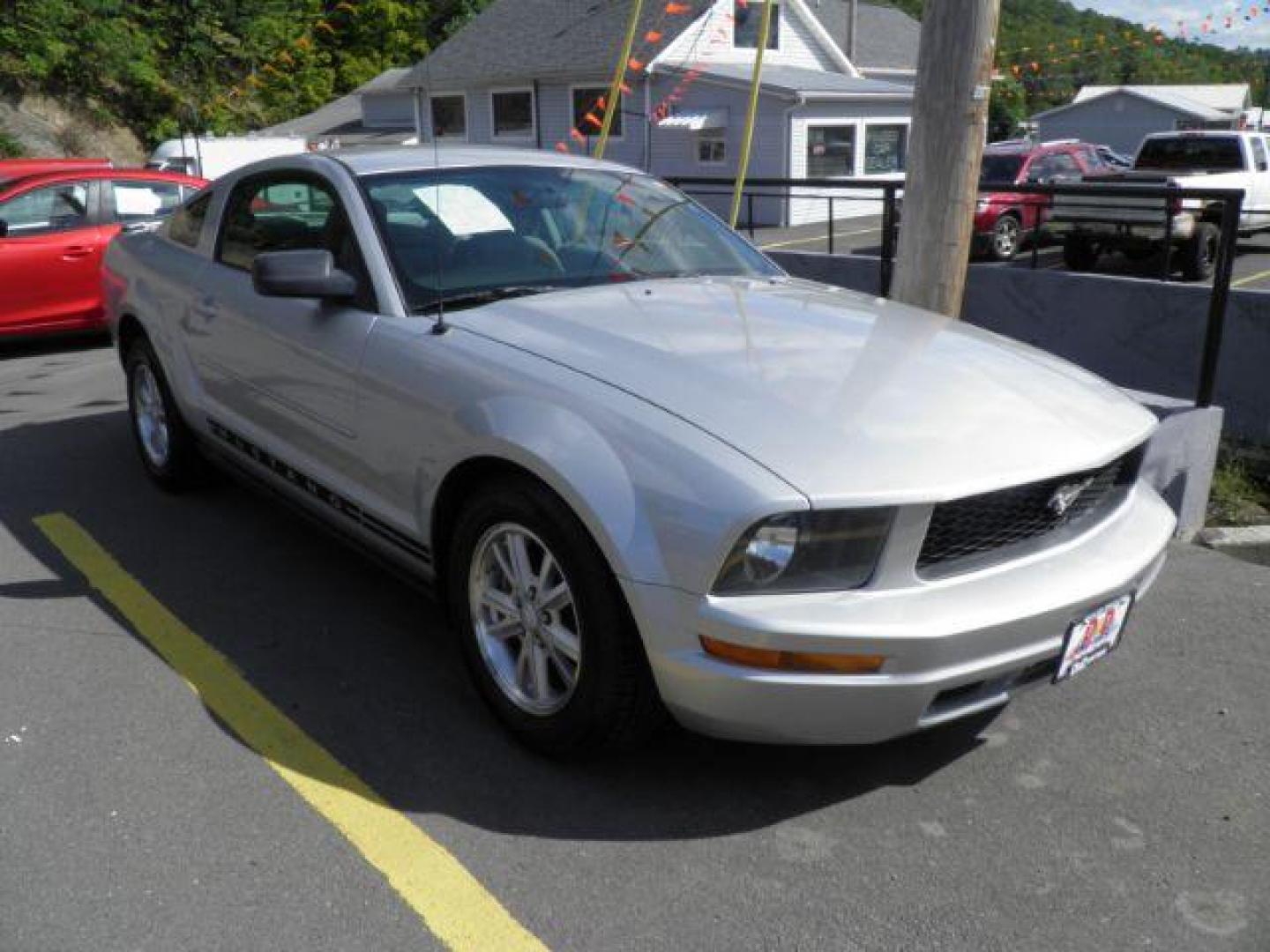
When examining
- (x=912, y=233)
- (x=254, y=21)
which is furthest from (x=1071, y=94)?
(x=912, y=233)

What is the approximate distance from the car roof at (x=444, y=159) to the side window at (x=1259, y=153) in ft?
50.9

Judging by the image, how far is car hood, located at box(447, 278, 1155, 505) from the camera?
2646mm

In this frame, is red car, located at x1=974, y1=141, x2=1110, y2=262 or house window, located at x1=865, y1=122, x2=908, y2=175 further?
house window, located at x1=865, y1=122, x2=908, y2=175

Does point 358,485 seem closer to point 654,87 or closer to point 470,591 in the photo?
point 470,591

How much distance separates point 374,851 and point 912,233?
3915 millimetres

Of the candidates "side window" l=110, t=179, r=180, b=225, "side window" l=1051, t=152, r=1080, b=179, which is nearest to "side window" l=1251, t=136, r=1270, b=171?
"side window" l=1051, t=152, r=1080, b=179

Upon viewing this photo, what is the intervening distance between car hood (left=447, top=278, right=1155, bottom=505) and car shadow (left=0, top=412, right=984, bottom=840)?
3.04 feet

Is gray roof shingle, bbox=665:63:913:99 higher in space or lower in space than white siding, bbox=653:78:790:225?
higher

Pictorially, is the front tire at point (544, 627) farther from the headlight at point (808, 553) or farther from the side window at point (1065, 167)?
the side window at point (1065, 167)

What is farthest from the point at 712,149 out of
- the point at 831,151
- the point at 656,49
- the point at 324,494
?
the point at 324,494

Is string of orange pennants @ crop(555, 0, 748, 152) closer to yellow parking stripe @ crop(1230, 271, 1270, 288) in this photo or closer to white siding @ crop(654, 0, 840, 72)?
white siding @ crop(654, 0, 840, 72)

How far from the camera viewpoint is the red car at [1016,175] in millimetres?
15035

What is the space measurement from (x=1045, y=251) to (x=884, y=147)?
17418 millimetres

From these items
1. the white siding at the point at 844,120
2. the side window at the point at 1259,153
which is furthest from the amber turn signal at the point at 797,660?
the white siding at the point at 844,120
